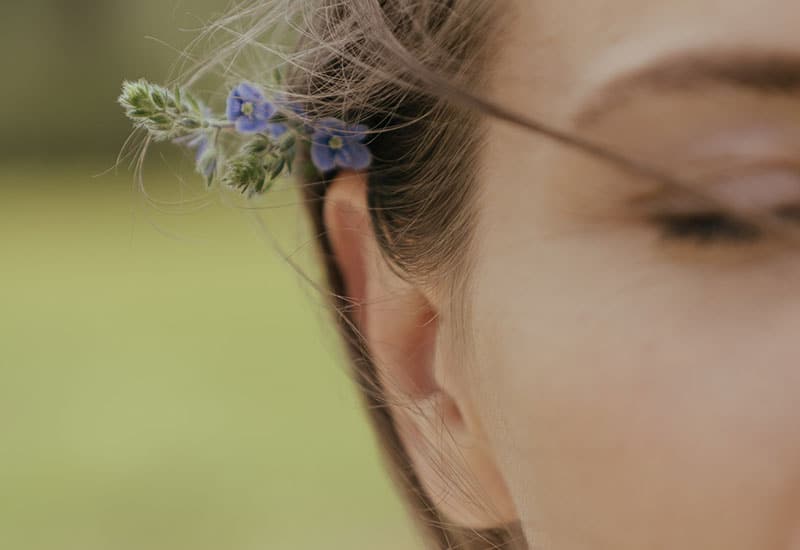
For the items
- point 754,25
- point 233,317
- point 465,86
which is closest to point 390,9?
point 465,86

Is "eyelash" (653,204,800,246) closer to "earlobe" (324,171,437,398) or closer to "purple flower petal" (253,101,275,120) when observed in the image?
"earlobe" (324,171,437,398)

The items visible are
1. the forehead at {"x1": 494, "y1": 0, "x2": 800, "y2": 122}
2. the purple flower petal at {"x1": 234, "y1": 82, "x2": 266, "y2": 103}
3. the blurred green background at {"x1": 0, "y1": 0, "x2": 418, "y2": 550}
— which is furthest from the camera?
the blurred green background at {"x1": 0, "y1": 0, "x2": 418, "y2": 550}

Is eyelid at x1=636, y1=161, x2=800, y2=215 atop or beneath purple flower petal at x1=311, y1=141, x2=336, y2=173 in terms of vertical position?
beneath

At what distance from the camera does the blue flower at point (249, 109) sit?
1.25 metres

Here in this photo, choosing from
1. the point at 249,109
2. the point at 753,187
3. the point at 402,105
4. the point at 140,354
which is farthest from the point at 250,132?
the point at 140,354

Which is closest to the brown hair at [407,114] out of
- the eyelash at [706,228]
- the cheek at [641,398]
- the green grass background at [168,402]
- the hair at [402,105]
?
the hair at [402,105]

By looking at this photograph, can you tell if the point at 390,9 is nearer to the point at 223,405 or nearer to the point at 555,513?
the point at 555,513

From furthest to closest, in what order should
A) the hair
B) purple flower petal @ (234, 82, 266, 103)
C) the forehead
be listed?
purple flower petal @ (234, 82, 266, 103) < the hair < the forehead

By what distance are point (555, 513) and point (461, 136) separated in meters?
0.38

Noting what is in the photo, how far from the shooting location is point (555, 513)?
1066mm

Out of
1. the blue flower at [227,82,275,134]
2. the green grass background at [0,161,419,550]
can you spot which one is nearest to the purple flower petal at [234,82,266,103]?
the blue flower at [227,82,275,134]

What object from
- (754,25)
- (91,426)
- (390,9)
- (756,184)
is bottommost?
(756,184)

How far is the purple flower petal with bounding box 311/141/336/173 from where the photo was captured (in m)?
A: 1.27

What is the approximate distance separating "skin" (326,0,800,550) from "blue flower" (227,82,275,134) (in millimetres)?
270
